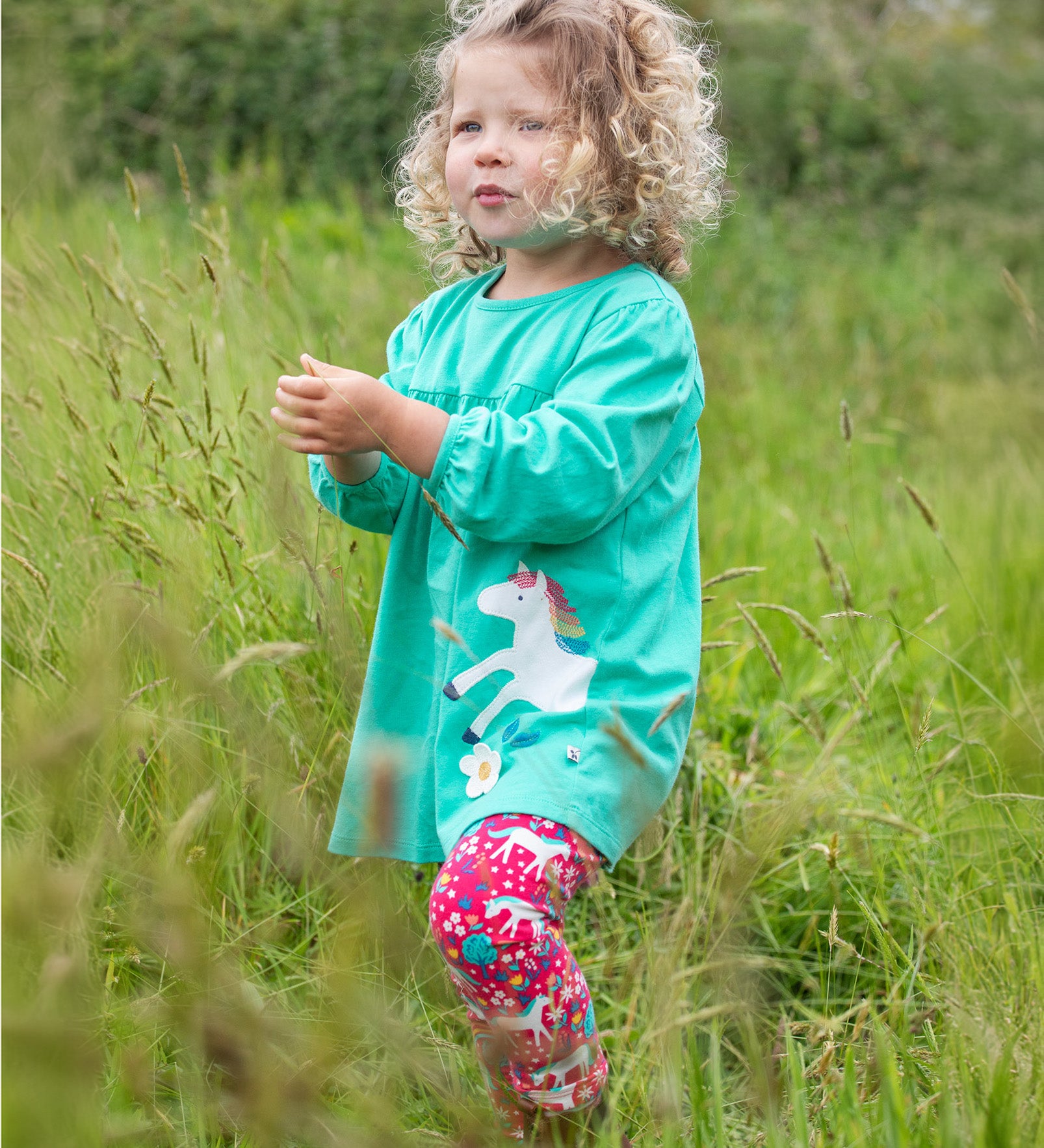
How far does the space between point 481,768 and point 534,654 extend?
18 cm

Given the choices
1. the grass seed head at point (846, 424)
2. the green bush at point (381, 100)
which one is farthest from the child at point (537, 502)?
the green bush at point (381, 100)

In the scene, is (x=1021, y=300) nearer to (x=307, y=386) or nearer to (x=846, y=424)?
(x=846, y=424)

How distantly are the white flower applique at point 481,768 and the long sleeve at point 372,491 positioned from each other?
411 millimetres

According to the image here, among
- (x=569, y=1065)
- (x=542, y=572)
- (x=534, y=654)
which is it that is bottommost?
(x=569, y=1065)

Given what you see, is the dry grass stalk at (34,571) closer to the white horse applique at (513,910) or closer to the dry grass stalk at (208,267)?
the dry grass stalk at (208,267)

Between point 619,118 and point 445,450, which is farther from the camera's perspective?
point 619,118

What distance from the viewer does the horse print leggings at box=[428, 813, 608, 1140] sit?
57.5 inches

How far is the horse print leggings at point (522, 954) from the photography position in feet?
4.79

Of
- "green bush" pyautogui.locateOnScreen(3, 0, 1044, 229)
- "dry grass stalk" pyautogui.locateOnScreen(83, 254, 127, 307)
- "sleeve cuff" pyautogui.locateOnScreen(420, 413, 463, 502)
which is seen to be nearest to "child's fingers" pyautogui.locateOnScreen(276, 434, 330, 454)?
"sleeve cuff" pyautogui.locateOnScreen(420, 413, 463, 502)

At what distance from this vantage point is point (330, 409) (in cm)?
148

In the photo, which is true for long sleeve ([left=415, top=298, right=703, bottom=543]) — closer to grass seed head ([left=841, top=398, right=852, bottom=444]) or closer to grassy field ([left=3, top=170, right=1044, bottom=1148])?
grassy field ([left=3, top=170, right=1044, bottom=1148])

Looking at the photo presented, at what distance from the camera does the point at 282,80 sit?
8.48 meters

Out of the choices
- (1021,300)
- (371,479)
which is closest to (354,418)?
(371,479)

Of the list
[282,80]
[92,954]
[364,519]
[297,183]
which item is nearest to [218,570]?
[364,519]
